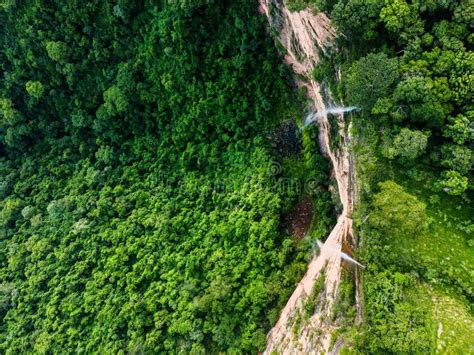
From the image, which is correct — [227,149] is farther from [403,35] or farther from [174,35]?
[403,35]

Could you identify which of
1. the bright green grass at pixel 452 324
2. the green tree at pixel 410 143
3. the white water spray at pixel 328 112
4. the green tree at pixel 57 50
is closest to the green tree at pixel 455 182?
the green tree at pixel 410 143

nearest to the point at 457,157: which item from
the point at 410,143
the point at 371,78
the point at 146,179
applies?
the point at 410,143

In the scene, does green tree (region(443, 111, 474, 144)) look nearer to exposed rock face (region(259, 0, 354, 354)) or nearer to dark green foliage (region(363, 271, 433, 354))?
exposed rock face (region(259, 0, 354, 354))

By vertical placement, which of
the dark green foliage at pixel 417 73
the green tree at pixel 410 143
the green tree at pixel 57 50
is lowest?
the green tree at pixel 410 143

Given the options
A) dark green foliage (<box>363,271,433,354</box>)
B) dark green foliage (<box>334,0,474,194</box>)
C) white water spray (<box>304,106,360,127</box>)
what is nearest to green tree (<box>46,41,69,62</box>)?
white water spray (<box>304,106,360,127</box>)

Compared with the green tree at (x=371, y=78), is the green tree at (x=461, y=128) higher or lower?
lower

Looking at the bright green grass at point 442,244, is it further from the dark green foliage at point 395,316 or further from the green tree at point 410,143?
the green tree at point 410,143

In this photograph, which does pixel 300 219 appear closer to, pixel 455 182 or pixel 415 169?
pixel 415 169

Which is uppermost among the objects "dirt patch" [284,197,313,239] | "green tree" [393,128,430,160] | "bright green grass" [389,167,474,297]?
"green tree" [393,128,430,160]
